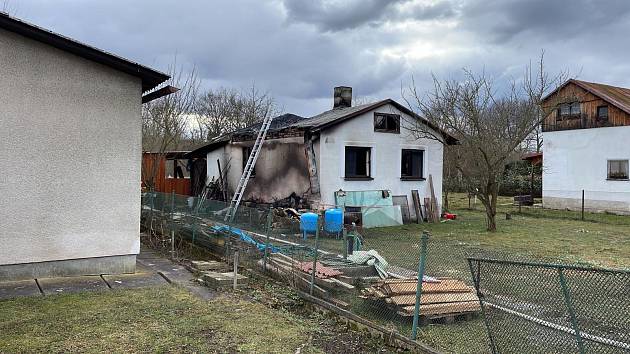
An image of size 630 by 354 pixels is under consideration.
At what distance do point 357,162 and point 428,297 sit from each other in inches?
493

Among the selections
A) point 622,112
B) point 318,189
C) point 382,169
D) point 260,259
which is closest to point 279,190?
point 318,189

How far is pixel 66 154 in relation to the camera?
327 inches

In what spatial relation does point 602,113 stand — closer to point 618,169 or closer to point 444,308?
point 618,169

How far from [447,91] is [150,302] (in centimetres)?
1552

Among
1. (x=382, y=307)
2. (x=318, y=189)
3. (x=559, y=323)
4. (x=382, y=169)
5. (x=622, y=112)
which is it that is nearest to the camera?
(x=559, y=323)

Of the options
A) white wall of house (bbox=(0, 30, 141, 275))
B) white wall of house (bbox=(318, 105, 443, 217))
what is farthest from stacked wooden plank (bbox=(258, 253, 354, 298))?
white wall of house (bbox=(318, 105, 443, 217))

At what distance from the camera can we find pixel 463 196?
33875 millimetres

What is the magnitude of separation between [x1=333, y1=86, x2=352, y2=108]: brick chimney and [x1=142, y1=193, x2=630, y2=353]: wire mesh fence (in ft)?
36.0

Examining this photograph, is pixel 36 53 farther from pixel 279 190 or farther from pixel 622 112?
pixel 622 112

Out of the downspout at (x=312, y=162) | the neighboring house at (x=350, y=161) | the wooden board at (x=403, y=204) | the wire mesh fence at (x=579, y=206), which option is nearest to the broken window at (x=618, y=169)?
the wire mesh fence at (x=579, y=206)

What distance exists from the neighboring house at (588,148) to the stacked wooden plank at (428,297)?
19.2 m

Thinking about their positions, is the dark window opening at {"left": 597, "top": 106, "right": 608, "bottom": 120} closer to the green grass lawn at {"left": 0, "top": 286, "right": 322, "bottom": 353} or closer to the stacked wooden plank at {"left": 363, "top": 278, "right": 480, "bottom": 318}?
the stacked wooden plank at {"left": 363, "top": 278, "right": 480, "bottom": 318}

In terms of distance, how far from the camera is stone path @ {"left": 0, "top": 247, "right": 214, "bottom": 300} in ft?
24.9

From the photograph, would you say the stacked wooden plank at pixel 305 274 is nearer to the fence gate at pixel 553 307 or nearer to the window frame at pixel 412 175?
the fence gate at pixel 553 307
